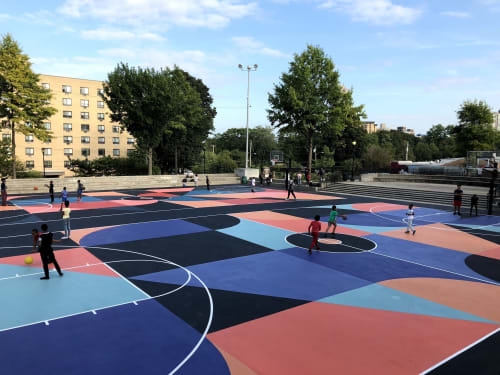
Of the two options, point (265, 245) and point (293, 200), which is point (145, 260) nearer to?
point (265, 245)

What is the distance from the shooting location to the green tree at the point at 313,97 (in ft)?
143

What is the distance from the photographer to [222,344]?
6793 mm

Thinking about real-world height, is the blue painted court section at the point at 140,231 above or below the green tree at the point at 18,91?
below

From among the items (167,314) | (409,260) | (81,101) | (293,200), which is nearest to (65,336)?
(167,314)

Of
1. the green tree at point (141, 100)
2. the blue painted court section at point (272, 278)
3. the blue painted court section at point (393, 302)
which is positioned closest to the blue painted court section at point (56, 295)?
the blue painted court section at point (272, 278)

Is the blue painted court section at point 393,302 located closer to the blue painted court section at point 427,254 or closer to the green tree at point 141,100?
the blue painted court section at point 427,254

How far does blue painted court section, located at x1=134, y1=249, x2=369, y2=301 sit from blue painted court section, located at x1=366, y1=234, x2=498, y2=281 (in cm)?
376

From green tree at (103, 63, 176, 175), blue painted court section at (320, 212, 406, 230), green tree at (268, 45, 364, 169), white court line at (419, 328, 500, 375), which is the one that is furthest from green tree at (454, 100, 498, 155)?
white court line at (419, 328, 500, 375)

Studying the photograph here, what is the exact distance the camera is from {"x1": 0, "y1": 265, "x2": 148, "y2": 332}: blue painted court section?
8.04m

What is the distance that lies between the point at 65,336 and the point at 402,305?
26.4 feet

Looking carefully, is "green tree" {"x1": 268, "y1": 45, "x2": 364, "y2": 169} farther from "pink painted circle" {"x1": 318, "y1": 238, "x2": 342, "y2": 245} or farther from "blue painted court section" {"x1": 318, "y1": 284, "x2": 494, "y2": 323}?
"blue painted court section" {"x1": 318, "y1": 284, "x2": 494, "y2": 323}

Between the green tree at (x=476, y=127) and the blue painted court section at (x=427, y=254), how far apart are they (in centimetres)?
4597

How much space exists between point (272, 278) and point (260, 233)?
637 cm

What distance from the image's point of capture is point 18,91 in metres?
35.4
